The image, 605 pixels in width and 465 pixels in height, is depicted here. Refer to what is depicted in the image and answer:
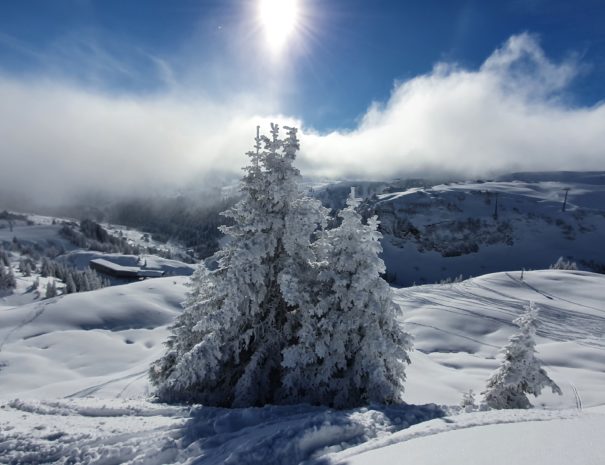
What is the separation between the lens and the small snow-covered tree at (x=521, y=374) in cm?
1277

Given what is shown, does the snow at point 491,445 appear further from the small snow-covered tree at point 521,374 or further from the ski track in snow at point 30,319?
the ski track in snow at point 30,319

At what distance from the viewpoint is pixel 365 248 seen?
41.8 ft

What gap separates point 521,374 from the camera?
1279cm

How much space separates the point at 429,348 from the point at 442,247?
100 metres

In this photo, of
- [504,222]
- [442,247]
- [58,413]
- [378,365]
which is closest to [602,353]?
[378,365]

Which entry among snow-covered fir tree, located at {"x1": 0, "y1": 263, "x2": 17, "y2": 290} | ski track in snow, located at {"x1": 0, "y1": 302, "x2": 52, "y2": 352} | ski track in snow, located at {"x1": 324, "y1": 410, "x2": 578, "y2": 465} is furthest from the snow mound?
snow-covered fir tree, located at {"x1": 0, "y1": 263, "x2": 17, "y2": 290}

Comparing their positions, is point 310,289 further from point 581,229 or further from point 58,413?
point 581,229

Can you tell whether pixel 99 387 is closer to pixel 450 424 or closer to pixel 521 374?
pixel 450 424

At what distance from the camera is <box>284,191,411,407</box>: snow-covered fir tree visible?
12.3 meters

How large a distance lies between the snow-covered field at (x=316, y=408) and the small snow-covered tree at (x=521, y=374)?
2346 mm

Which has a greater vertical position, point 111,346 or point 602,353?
point 602,353

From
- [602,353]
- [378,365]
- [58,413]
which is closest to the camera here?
[58,413]

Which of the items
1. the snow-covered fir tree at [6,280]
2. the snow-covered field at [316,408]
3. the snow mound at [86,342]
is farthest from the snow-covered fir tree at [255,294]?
the snow-covered fir tree at [6,280]

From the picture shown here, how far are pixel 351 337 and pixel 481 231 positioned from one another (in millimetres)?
130476
